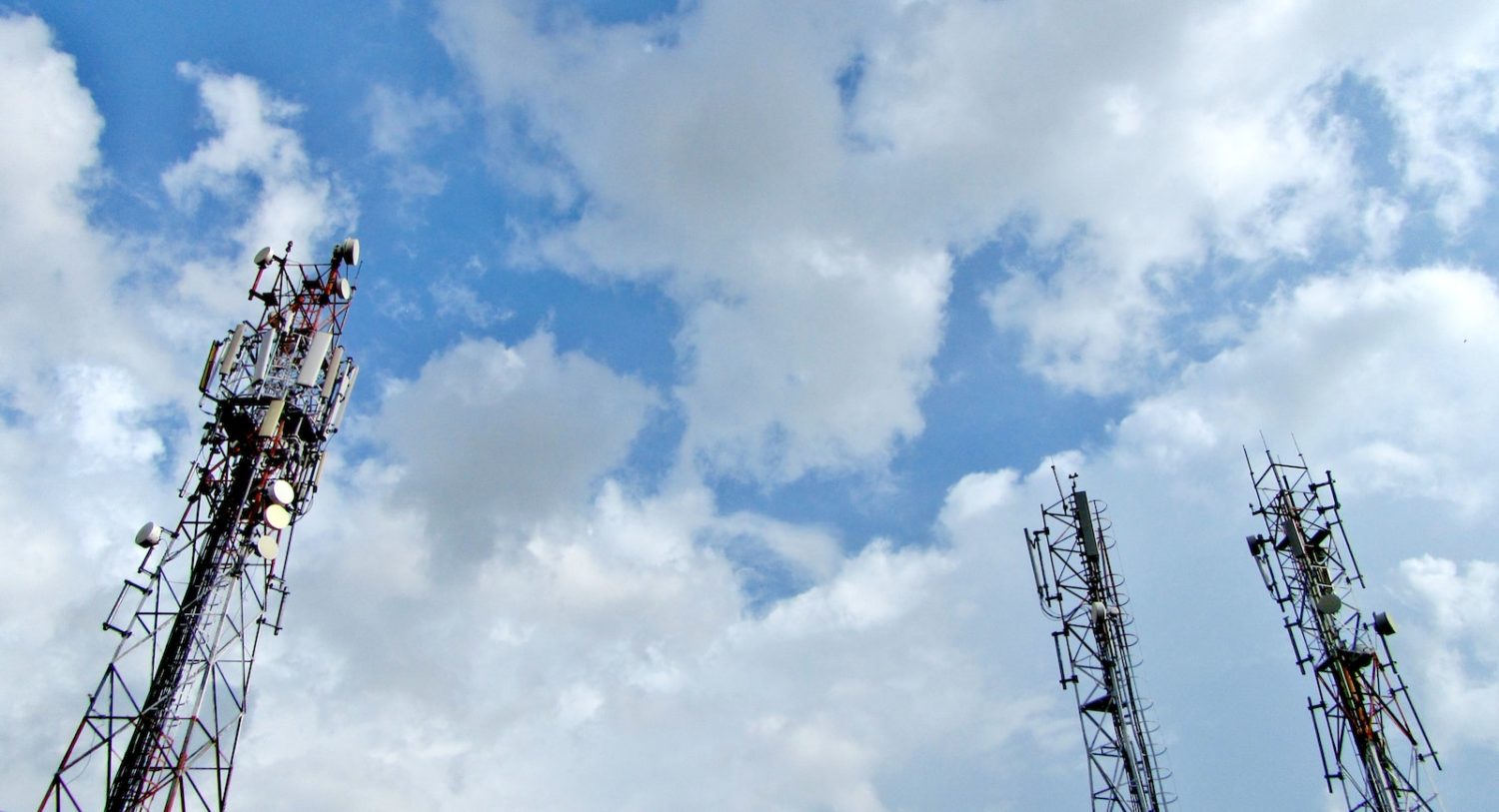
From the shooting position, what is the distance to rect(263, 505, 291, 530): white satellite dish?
4012cm

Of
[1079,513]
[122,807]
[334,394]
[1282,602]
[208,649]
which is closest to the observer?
[122,807]

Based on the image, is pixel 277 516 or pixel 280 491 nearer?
pixel 277 516

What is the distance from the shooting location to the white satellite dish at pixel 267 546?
39.8 metres

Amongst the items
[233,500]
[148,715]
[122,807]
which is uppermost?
[233,500]

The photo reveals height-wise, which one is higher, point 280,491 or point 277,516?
point 280,491

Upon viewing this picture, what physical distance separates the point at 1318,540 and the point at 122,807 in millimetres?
49351

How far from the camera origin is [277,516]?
40.3 m

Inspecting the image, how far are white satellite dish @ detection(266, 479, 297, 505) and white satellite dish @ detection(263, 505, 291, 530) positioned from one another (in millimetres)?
292

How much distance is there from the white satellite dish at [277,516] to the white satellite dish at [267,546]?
510 millimetres

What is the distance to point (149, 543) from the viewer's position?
38.5 m

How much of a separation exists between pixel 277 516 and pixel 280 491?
3.49 feet

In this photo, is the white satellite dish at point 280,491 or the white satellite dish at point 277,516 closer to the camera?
the white satellite dish at point 277,516

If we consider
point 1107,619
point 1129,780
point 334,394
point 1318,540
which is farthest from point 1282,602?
point 334,394

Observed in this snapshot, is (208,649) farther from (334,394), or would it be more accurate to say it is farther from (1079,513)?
(1079,513)
